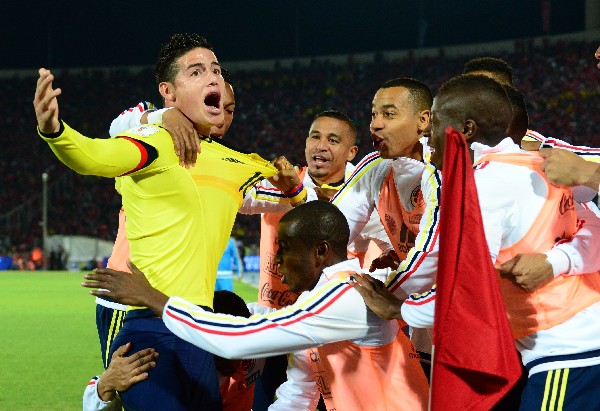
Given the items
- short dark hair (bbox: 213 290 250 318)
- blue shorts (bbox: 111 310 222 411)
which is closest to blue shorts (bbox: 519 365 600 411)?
blue shorts (bbox: 111 310 222 411)

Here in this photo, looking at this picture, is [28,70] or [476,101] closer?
[476,101]

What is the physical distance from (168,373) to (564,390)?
1.44 meters

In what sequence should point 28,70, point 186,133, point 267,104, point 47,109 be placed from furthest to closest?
point 28,70 → point 267,104 → point 186,133 → point 47,109

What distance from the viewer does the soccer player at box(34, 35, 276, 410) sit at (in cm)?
328

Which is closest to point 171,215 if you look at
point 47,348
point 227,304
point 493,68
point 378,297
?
point 378,297

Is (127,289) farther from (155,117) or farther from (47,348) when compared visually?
(47,348)

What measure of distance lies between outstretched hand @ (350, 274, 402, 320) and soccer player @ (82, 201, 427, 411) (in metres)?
0.04

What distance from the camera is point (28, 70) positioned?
47.0 m

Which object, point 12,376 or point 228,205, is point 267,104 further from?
point 228,205

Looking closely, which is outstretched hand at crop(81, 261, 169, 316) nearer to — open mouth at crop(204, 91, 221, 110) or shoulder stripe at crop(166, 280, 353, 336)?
shoulder stripe at crop(166, 280, 353, 336)

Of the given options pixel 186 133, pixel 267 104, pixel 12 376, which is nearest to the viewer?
pixel 186 133

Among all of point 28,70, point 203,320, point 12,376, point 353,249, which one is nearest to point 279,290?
point 353,249

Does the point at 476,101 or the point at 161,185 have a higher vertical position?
the point at 476,101

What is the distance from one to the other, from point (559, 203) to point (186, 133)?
1457 mm
